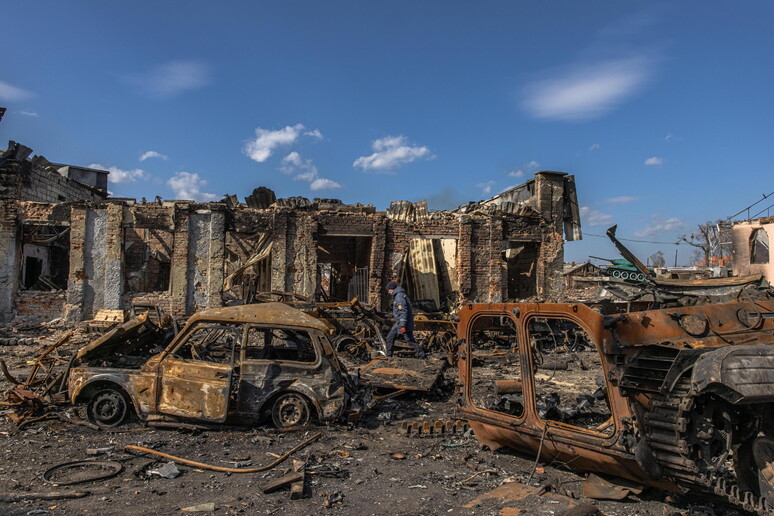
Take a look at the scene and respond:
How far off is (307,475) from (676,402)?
10.9 feet

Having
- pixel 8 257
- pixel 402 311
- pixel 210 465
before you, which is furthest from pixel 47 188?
pixel 210 465

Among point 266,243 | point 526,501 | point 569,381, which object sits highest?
point 266,243

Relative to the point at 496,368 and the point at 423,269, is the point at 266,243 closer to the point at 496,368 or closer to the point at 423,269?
the point at 423,269

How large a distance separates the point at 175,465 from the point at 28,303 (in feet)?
42.5

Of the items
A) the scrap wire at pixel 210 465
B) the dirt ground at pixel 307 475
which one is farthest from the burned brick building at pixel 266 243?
the scrap wire at pixel 210 465

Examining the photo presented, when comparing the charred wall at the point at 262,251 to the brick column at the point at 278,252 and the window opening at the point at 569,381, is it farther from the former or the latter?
the window opening at the point at 569,381

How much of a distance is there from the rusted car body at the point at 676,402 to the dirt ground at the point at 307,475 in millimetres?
439

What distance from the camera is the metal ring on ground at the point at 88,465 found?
4.71 m

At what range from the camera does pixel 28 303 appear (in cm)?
1502

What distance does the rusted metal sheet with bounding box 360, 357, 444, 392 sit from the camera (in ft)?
25.8

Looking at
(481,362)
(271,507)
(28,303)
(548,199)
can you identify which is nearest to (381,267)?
(481,362)

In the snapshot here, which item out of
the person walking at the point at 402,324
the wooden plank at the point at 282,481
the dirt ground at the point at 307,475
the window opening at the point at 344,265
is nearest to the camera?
the dirt ground at the point at 307,475

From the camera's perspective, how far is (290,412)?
6285mm

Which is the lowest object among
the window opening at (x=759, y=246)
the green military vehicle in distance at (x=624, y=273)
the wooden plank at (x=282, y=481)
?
the wooden plank at (x=282, y=481)
